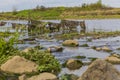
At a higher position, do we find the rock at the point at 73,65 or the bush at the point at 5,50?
the bush at the point at 5,50

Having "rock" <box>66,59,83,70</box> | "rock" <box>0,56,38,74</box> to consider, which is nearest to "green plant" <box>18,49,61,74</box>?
"rock" <box>0,56,38,74</box>

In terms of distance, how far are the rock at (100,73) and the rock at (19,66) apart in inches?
306

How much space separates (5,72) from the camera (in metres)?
20.2

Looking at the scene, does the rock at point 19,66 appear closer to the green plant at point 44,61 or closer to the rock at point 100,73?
the green plant at point 44,61

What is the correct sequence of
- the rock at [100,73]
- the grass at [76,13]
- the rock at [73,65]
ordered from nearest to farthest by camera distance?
the rock at [100,73]
the rock at [73,65]
the grass at [76,13]

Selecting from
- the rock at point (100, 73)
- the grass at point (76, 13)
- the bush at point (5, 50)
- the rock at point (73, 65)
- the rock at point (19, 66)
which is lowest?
the grass at point (76, 13)

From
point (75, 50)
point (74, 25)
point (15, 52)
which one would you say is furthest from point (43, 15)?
point (15, 52)

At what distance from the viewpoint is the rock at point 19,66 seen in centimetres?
2022

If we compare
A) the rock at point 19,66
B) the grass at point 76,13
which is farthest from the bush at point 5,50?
the grass at point 76,13

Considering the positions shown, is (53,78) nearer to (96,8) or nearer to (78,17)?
(78,17)

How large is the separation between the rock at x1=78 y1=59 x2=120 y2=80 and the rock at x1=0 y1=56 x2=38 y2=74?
7775mm

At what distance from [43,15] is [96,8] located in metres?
17.4

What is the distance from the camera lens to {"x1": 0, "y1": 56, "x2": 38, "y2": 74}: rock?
66.3 feet

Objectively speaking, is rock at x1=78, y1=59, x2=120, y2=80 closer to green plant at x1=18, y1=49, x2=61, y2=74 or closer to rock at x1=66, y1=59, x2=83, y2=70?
green plant at x1=18, y1=49, x2=61, y2=74
